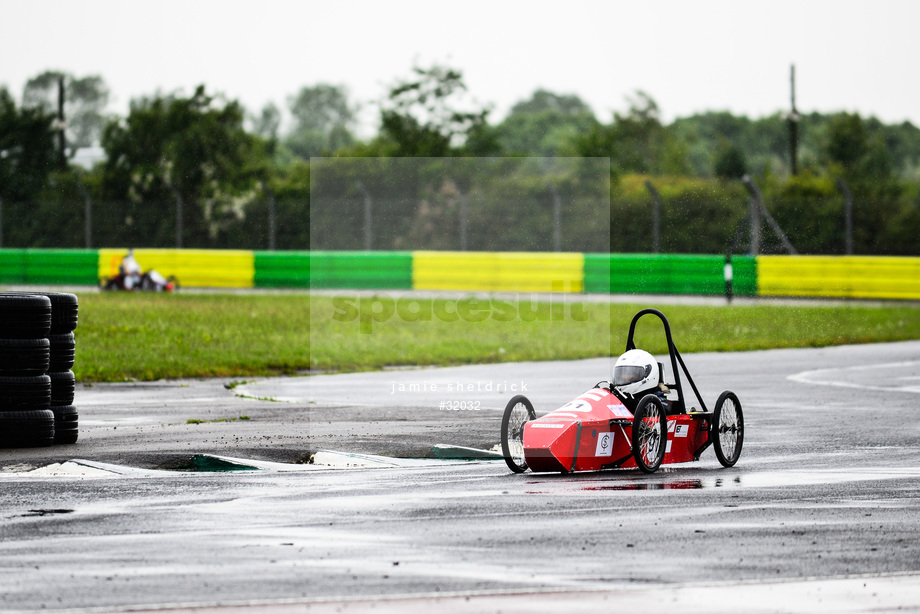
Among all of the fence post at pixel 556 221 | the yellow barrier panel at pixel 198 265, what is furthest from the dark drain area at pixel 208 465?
the yellow barrier panel at pixel 198 265

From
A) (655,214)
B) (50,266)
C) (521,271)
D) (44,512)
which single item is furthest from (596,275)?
(44,512)

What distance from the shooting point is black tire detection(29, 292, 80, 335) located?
11.6m

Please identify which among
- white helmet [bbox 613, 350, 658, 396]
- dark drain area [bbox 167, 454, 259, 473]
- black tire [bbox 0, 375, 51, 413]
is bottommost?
dark drain area [bbox 167, 454, 259, 473]

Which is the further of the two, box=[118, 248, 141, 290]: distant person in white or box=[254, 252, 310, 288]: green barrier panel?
box=[254, 252, 310, 288]: green barrier panel

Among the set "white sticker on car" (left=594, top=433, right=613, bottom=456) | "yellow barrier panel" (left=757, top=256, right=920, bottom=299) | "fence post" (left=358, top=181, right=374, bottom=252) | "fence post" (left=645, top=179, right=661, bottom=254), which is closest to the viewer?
"white sticker on car" (left=594, top=433, right=613, bottom=456)

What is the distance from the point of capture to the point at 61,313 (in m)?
11.7

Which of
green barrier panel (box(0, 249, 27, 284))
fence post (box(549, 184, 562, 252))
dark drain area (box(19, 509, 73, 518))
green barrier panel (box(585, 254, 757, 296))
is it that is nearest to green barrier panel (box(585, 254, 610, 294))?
green barrier panel (box(585, 254, 757, 296))

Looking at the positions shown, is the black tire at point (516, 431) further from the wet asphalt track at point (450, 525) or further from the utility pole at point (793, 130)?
the utility pole at point (793, 130)

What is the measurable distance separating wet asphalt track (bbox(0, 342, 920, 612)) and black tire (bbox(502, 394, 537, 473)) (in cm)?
13

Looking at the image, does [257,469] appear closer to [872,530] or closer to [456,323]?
[872,530]

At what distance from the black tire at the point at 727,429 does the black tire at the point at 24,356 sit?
5.44 metres

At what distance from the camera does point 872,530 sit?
7520mm

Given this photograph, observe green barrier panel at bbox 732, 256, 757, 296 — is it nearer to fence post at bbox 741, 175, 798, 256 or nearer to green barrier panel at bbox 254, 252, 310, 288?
fence post at bbox 741, 175, 798, 256

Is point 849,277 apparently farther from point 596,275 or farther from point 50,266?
point 50,266
